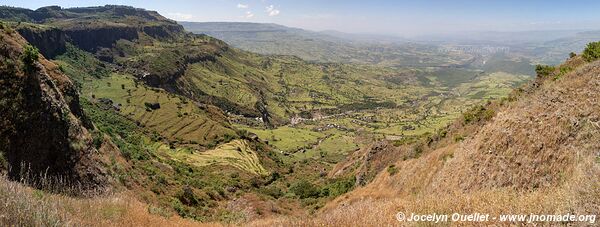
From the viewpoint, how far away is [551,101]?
16.3 metres

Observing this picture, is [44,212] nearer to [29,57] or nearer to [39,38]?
[29,57]

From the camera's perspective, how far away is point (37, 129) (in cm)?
2152

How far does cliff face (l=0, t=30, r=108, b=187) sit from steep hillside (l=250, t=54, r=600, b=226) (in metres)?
14.2

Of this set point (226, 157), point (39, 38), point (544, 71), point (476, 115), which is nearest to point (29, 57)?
point (476, 115)

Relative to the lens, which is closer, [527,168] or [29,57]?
[527,168]

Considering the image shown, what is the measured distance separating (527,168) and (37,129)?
25.3 metres

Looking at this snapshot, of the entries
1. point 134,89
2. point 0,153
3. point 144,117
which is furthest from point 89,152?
point 134,89

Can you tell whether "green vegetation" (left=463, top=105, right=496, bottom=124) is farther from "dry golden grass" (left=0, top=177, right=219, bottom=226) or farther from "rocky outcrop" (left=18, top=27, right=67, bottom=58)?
"rocky outcrop" (left=18, top=27, right=67, bottom=58)

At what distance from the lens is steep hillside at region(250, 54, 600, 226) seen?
7445 millimetres

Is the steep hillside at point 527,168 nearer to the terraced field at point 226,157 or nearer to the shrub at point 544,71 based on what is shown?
the shrub at point 544,71

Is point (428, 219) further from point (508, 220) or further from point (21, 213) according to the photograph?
point (21, 213)

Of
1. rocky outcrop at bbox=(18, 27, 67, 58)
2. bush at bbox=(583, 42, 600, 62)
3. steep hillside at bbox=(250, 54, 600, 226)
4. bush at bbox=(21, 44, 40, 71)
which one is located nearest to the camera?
steep hillside at bbox=(250, 54, 600, 226)

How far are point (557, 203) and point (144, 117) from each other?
156210mm

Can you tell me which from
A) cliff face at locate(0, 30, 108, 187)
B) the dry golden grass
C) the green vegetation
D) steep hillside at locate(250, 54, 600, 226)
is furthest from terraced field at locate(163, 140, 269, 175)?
the dry golden grass
